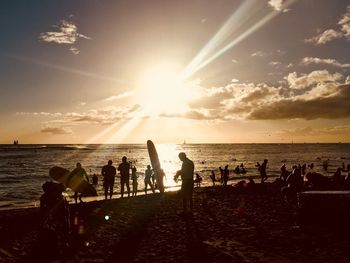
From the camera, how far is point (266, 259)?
8117mm

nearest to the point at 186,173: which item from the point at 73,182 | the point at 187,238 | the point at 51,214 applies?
the point at 187,238

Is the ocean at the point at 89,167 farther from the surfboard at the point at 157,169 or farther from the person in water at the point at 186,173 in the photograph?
the person in water at the point at 186,173

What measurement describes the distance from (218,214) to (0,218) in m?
8.59

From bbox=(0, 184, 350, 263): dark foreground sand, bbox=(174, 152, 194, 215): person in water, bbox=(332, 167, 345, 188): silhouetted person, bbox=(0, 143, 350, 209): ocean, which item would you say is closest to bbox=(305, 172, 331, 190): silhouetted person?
bbox=(332, 167, 345, 188): silhouetted person

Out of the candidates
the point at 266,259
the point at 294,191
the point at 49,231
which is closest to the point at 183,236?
the point at 266,259

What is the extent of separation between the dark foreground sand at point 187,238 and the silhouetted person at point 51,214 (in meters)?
0.27

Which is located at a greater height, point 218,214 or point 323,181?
point 323,181

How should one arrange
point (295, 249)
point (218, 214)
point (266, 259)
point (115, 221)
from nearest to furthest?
1. point (266, 259)
2. point (295, 249)
3. point (115, 221)
4. point (218, 214)

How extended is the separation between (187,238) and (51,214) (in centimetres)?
384

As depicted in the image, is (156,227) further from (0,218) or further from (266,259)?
(0,218)

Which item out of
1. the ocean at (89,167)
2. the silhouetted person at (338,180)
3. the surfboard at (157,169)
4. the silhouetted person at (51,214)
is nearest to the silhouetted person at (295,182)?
the silhouetted person at (338,180)

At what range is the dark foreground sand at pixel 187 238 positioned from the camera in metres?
8.41

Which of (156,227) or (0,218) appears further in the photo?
(0,218)

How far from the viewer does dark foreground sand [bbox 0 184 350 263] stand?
27.6 feet
